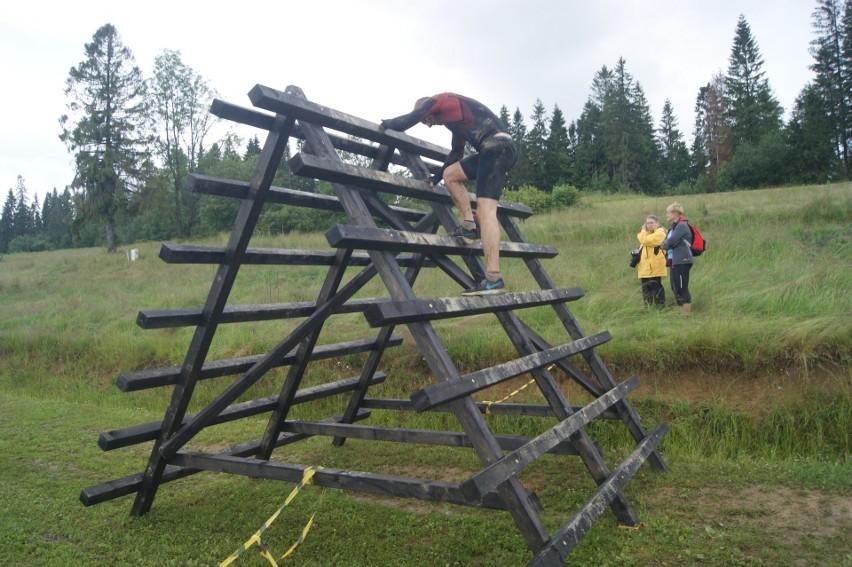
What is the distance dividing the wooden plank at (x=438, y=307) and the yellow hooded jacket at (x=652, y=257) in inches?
269

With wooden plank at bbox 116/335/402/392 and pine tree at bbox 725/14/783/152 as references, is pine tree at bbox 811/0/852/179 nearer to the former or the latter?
pine tree at bbox 725/14/783/152

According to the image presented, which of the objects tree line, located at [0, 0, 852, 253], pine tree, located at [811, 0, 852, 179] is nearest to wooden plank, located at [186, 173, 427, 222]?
tree line, located at [0, 0, 852, 253]

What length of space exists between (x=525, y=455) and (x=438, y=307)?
918mm

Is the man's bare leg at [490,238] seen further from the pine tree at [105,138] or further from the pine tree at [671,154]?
the pine tree at [671,154]

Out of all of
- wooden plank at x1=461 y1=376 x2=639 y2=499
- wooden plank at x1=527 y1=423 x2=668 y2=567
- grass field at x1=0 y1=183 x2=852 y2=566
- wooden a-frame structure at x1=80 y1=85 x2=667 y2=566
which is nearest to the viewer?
wooden plank at x1=461 y1=376 x2=639 y2=499

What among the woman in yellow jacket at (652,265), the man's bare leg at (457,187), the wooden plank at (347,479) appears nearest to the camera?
the wooden plank at (347,479)

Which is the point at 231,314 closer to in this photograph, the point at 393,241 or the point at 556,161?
the point at 393,241

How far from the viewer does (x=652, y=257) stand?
33.4 ft

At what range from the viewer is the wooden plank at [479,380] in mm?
2730

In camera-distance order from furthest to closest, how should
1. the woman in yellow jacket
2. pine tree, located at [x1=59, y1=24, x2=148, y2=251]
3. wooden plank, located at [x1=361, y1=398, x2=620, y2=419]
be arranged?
pine tree, located at [x1=59, y1=24, x2=148, y2=251]
the woman in yellow jacket
wooden plank, located at [x1=361, y1=398, x2=620, y2=419]

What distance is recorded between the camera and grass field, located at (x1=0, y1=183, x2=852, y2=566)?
3975mm

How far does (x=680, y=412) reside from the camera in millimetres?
6941

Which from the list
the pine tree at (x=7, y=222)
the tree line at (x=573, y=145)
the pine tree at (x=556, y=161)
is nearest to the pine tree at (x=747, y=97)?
the tree line at (x=573, y=145)

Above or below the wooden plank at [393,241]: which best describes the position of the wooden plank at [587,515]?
below
